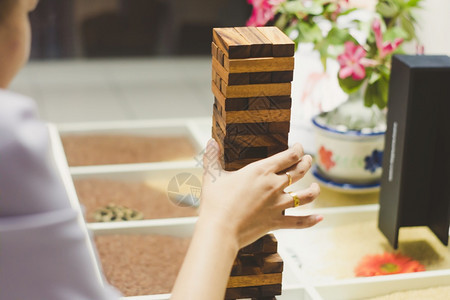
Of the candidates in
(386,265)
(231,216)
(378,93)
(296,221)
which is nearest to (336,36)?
(378,93)

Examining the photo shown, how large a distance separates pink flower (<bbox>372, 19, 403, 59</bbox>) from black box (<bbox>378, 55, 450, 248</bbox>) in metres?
0.18

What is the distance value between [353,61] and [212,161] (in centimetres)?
66

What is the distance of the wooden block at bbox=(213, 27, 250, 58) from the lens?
3.08 ft

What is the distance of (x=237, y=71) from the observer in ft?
3.12

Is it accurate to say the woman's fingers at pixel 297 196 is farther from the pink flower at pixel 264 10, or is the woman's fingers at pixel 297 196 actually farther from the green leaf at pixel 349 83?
the pink flower at pixel 264 10

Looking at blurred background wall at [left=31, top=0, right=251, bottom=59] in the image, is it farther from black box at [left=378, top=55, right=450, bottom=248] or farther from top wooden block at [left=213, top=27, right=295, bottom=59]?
top wooden block at [left=213, top=27, right=295, bottom=59]

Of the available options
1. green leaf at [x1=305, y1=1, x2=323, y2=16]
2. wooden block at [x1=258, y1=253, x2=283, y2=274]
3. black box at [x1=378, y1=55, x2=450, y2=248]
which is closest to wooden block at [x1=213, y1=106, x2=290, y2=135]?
wooden block at [x1=258, y1=253, x2=283, y2=274]

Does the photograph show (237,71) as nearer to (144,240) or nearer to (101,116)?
(144,240)

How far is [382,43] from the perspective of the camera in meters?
1.54

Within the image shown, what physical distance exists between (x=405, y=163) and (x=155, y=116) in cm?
215

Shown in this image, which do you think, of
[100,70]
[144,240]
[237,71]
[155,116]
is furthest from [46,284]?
[100,70]

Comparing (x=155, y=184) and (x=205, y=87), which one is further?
(x=205, y=87)

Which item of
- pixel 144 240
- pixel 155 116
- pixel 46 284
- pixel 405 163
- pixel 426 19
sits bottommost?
pixel 155 116

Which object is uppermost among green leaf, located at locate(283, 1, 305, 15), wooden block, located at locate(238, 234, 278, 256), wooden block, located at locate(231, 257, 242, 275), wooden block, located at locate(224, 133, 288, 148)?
green leaf, located at locate(283, 1, 305, 15)
